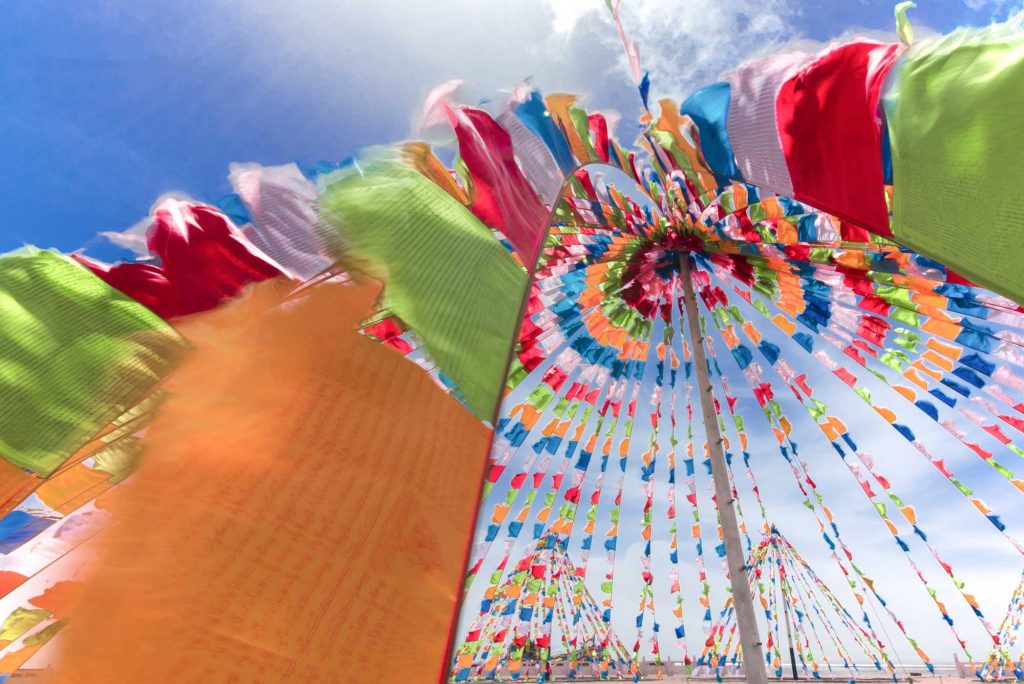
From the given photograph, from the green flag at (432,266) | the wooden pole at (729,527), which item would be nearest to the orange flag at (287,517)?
the green flag at (432,266)

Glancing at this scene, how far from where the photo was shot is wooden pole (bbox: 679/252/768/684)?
4.82 meters

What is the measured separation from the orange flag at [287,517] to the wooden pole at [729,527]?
380 cm

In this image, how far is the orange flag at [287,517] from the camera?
1434 mm

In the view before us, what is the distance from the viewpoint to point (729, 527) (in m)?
5.38

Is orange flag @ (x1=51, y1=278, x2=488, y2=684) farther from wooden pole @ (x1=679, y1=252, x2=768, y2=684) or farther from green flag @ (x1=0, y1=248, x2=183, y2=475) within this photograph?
wooden pole @ (x1=679, y1=252, x2=768, y2=684)

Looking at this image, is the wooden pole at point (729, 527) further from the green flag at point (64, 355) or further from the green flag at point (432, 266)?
the green flag at point (64, 355)

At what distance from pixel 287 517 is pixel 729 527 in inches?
189

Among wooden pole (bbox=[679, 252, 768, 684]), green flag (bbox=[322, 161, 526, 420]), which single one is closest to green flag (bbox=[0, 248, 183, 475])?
green flag (bbox=[322, 161, 526, 420])

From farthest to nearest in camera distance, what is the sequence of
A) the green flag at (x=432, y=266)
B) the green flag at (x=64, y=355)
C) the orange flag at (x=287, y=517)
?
Answer: the green flag at (x=432, y=266) → the green flag at (x=64, y=355) → the orange flag at (x=287, y=517)

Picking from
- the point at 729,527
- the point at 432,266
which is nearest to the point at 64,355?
the point at 432,266

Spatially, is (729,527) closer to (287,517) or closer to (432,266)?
(432,266)

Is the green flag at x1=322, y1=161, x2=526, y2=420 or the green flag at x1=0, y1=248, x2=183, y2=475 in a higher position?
the green flag at x1=322, y1=161, x2=526, y2=420

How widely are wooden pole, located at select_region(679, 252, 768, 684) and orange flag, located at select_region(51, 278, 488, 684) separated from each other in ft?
12.5

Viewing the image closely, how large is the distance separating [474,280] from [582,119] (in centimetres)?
181
